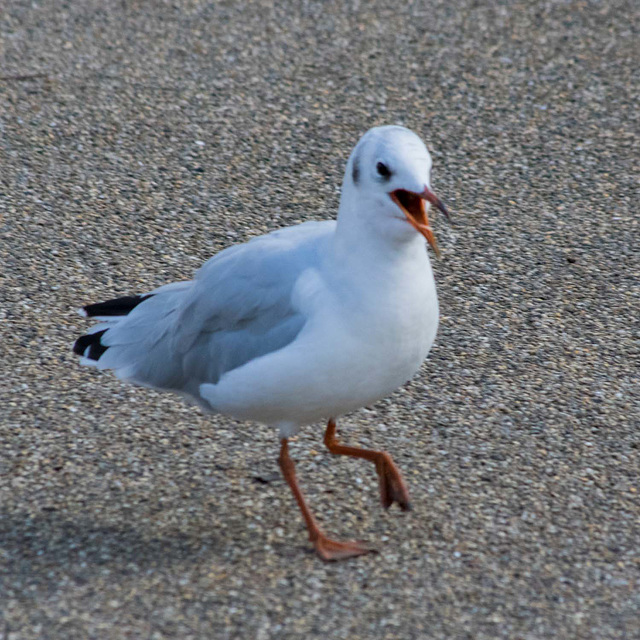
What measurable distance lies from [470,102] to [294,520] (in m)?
3.66

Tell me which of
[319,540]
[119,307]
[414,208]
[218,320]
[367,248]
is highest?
[414,208]

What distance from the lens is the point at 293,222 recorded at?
5230 mm

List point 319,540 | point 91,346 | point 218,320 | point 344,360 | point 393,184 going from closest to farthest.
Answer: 1. point 393,184
2. point 344,360
3. point 319,540
4. point 218,320
5. point 91,346

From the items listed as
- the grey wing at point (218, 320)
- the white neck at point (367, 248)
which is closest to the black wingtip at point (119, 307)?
the grey wing at point (218, 320)

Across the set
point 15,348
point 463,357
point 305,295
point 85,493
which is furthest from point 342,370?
point 15,348

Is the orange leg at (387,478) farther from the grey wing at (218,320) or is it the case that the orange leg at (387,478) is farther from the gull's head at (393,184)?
the gull's head at (393,184)

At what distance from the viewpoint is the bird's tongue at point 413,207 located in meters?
2.92

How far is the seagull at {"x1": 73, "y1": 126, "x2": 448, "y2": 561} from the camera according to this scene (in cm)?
297

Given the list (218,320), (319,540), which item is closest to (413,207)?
(218,320)

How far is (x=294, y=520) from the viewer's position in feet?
11.3

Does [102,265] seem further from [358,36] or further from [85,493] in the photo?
[358,36]

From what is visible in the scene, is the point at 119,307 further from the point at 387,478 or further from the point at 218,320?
the point at 387,478

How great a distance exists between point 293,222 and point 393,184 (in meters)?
2.36

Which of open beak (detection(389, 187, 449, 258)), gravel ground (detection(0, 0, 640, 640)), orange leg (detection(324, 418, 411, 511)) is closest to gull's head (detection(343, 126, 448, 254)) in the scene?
open beak (detection(389, 187, 449, 258))
